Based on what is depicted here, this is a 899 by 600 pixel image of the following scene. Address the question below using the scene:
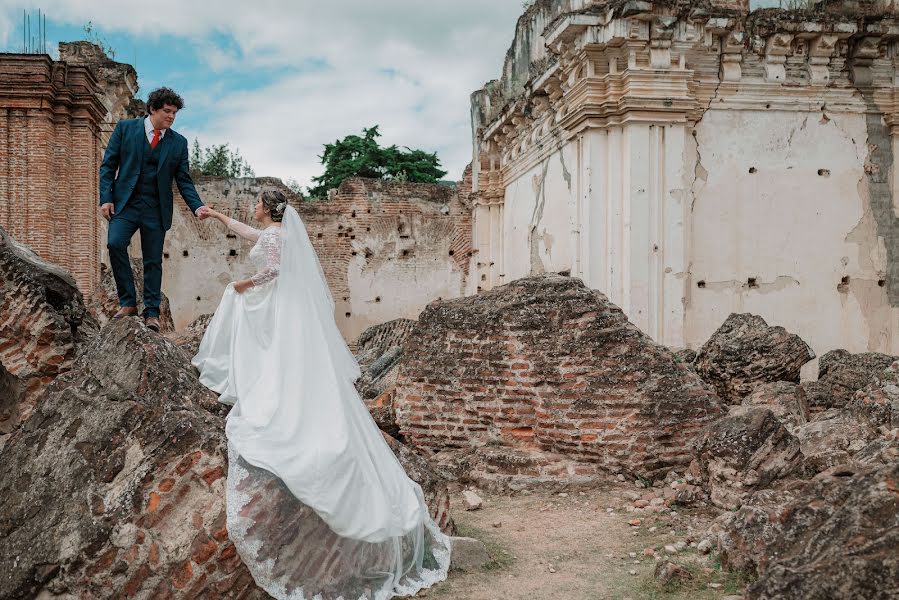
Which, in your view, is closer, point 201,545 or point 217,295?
point 201,545

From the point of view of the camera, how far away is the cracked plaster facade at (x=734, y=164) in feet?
30.3

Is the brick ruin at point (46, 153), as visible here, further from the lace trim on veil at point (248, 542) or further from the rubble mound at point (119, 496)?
the lace trim on veil at point (248, 542)

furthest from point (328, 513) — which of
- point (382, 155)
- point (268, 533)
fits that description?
point (382, 155)

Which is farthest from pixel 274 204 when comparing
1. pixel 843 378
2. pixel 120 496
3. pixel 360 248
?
pixel 360 248

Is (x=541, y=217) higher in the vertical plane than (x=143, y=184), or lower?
higher

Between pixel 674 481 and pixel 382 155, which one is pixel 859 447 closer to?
pixel 674 481

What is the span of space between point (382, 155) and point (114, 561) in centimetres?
2578

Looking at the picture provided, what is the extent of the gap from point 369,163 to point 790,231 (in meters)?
19.8

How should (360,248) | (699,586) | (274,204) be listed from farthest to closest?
(360,248) < (274,204) < (699,586)

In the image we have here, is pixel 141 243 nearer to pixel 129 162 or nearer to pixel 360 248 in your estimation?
pixel 129 162

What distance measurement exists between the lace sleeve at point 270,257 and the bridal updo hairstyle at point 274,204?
0.38 feet

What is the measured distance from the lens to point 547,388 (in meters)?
5.97

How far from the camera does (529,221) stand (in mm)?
12469

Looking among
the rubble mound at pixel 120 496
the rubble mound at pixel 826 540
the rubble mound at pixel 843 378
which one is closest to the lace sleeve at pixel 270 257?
the rubble mound at pixel 120 496
